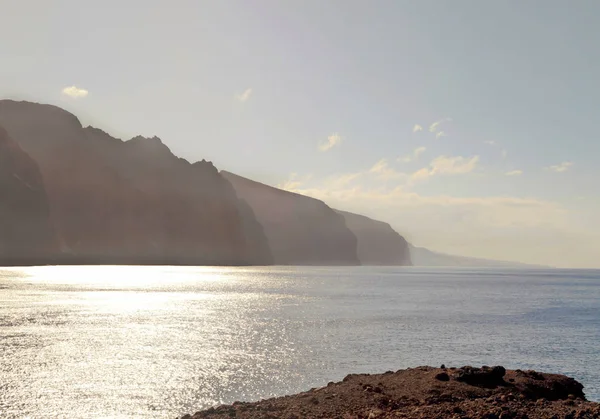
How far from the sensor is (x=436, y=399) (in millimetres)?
21422

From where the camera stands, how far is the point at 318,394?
76.4 ft

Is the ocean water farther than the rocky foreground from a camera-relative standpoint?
Yes

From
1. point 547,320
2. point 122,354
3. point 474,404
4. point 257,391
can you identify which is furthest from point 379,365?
point 547,320

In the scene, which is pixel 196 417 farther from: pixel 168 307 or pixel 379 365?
pixel 168 307

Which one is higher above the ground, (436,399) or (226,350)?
(436,399)

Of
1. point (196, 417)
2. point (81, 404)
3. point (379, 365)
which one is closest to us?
point (196, 417)

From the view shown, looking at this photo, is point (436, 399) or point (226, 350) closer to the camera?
point (436, 399)

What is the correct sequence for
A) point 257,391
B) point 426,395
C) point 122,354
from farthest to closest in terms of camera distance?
point 122,354 < point 257,391 < point 426,395

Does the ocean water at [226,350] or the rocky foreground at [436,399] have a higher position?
the rocky foreground at [436,399]

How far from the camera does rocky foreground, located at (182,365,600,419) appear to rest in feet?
62.2

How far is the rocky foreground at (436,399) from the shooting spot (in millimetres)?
18953

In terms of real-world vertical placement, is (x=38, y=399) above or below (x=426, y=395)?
below

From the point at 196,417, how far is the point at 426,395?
30.4 feet

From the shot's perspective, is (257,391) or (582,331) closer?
(257,391)
